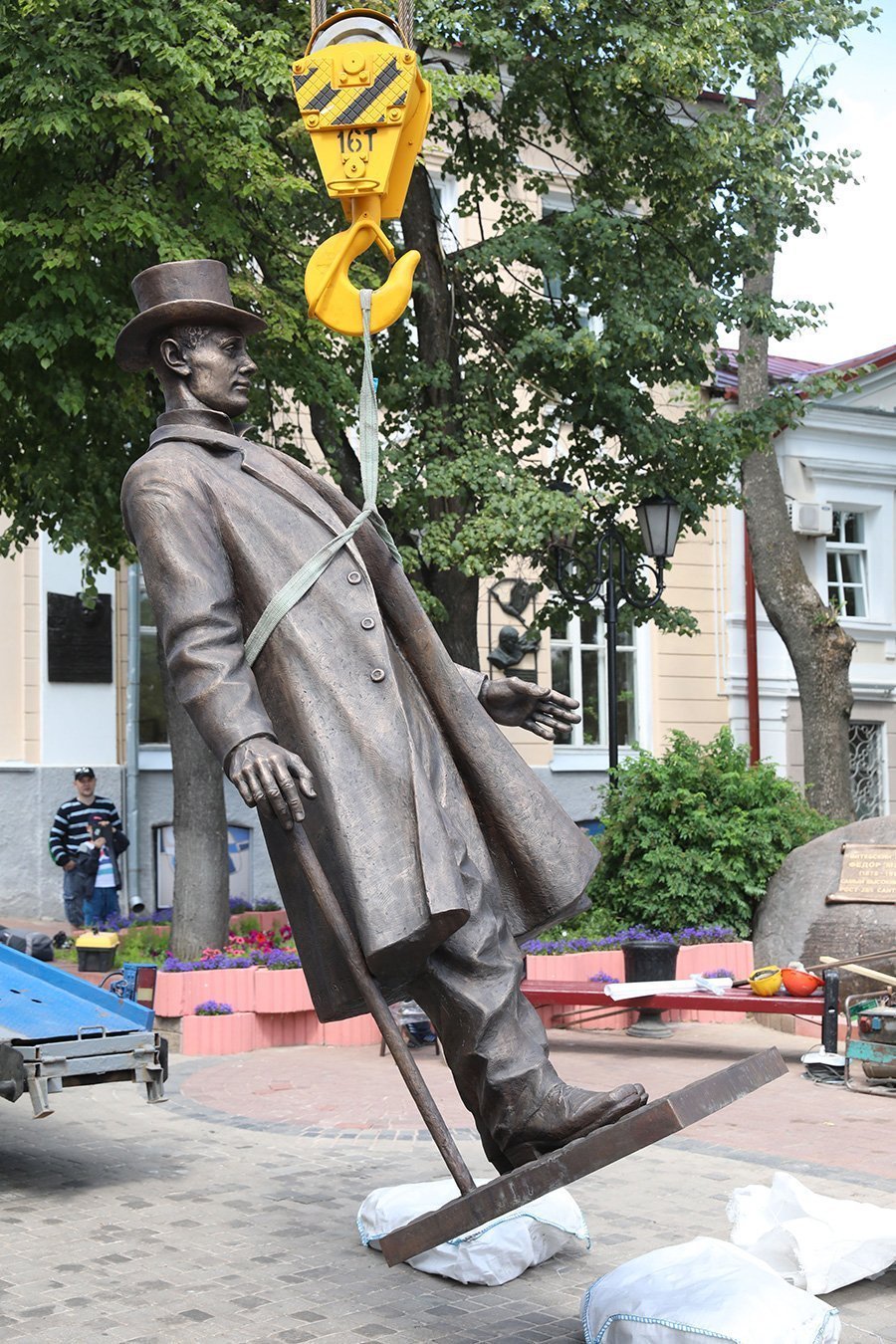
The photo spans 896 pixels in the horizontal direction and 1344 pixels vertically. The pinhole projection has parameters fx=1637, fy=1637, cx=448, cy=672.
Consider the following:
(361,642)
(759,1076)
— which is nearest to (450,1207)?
(759,1076)

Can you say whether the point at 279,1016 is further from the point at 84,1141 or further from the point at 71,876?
the point at 71,876

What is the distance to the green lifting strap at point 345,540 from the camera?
4.27 metres

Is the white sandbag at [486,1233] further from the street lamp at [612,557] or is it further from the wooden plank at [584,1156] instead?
the street lamp at [612,557]

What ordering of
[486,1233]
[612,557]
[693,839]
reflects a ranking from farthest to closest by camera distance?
Answer: [612,557] → [693,839] → [486,1233]

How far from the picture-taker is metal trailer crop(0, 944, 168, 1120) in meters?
6.47

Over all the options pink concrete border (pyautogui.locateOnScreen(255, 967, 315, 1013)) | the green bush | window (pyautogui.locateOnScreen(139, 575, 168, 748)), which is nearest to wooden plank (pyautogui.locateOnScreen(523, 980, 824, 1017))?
pink concrete border (pyautogui.locateOnScreen(255, 967, 315, 1013))

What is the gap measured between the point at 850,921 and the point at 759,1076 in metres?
7.83

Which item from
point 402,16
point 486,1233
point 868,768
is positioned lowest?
point 486,1233

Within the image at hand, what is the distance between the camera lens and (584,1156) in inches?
144

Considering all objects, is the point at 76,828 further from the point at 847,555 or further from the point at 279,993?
the point at 847,555

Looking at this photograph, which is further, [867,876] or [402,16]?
[867,876]

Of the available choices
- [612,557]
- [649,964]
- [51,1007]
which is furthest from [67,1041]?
[612,557]

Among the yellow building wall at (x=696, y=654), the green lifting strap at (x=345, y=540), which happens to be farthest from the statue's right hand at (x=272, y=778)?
the yellow building wall at (x=696, y=654)

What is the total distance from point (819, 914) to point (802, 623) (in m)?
6.79
